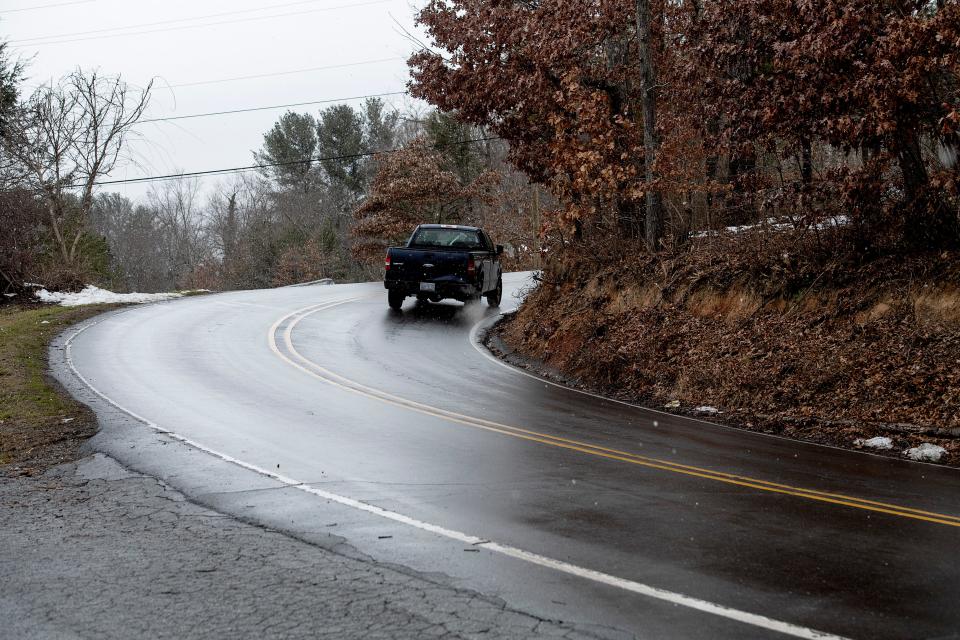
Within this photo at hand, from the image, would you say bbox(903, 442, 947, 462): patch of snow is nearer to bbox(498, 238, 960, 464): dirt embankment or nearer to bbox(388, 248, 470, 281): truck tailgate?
bbox(498, 238, 960, 464): dirt embankment

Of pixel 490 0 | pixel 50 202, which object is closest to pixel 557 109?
pixel 490 0

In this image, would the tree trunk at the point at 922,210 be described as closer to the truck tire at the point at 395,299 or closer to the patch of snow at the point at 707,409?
the patch of snow at the point at 707,409

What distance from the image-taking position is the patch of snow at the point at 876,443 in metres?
10.6

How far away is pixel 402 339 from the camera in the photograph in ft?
62.5

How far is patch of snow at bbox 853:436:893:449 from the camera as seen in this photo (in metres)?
10.6

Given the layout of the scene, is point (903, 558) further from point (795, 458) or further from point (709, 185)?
point (709, 185)

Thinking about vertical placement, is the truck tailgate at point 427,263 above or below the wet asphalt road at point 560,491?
above

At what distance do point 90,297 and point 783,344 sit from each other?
67.5ft

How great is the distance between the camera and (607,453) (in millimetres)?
9742

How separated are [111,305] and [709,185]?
1657 centimetres

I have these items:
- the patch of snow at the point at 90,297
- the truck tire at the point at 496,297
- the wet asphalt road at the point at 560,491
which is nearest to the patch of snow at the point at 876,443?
the wet asphalt road at the point at 560,491

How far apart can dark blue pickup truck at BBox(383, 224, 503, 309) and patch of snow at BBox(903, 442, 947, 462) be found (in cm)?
1338

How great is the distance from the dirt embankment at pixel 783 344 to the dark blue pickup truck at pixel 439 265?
180 inches

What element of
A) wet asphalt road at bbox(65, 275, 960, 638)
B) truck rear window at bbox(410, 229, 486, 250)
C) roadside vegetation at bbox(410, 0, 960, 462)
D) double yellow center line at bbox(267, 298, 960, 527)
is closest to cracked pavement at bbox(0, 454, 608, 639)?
wet asphalt road at bbox(65, 275, 960, 638)
